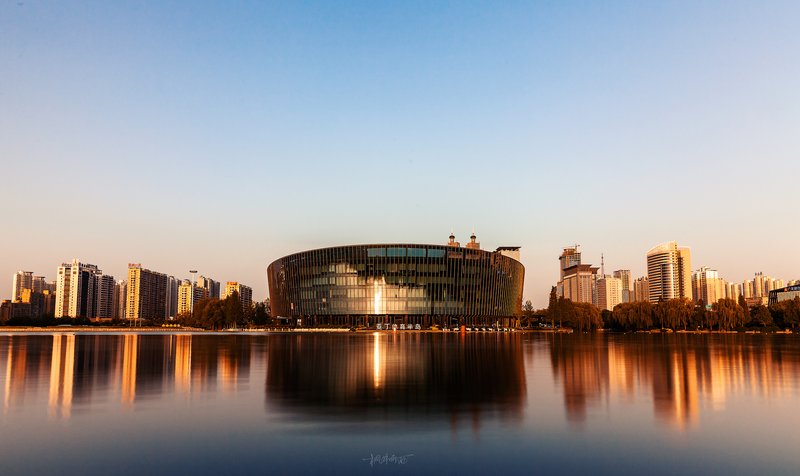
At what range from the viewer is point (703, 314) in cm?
14975

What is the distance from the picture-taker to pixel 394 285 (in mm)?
175500

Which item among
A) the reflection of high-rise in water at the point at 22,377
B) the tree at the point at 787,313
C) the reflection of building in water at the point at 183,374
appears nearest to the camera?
the reflection of high-rise in water at the point at 22,377

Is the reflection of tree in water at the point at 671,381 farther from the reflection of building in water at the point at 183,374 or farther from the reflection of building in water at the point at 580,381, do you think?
the reflection of building in water at the point at 183,374

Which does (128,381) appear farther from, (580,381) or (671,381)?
(671,381)

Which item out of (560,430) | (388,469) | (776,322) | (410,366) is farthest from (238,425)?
(776,322)

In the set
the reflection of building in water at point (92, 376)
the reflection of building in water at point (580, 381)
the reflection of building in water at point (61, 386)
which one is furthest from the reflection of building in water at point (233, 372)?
the reflection of building in water at point (580, 381)

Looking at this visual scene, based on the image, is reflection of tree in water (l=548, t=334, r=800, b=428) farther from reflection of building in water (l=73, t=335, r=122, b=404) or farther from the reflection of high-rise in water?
the reflection of high-rise in water

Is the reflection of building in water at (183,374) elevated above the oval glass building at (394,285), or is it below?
below

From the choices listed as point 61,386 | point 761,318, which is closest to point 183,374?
point 61,386

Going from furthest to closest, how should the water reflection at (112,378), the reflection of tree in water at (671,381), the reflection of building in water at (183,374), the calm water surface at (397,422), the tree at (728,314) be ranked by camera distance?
the tree at (728,314) → the reflection of building in water at (183,374) → the water reflection at (112,378) → the reflection of tree in water at (671,381) → the calm water surface at (397,422)

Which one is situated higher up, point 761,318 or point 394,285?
point 394,285

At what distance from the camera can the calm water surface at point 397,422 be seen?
41.1 feet

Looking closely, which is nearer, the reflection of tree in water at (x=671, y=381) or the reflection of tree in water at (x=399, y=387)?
the reflection of tree in water at (x=399, y=387)

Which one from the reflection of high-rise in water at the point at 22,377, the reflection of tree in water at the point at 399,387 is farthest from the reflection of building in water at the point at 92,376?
the reflection of tree in water at the point at 399,387
